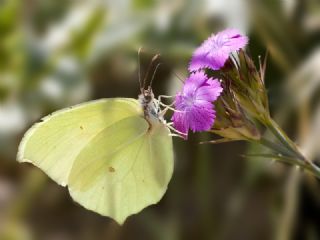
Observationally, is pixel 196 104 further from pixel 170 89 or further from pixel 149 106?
pixel 170 89

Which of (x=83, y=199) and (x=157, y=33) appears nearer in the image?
(x=83, y=199)

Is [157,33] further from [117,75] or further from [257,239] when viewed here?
[257,239]

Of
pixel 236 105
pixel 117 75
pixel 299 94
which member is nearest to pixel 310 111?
pixel 299 94

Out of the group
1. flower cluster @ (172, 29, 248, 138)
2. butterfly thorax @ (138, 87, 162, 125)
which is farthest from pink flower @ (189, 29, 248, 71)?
butterfly thorax @ (138, 87, 162, 125)

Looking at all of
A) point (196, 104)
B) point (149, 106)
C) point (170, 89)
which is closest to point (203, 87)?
point (196, 104)

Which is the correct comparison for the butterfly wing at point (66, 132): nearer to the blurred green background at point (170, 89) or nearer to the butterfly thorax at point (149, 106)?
the butterfly thorax at point (149, 106)

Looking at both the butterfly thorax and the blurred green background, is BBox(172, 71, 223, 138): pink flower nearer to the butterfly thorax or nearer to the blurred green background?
the butterfly thorax
